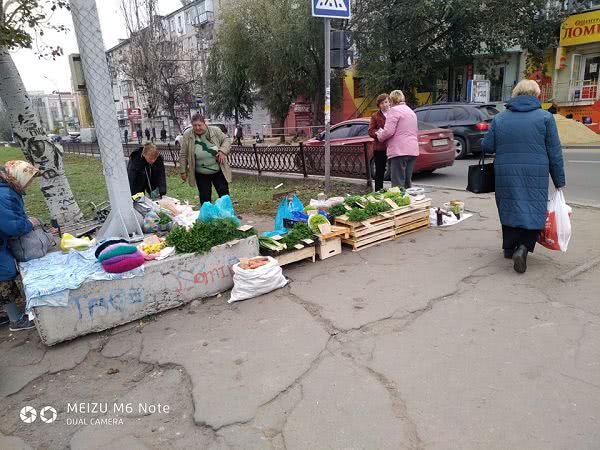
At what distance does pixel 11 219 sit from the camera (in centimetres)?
353

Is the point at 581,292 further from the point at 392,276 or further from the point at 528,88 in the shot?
the point at 528,88

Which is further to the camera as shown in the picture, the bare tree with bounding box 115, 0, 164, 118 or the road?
the bare tree with bounding box 115, 0, 164, 118

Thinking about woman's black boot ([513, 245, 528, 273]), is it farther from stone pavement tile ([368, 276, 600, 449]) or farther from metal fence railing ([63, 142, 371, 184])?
metal fence railing ([63, 142, 371, 184])

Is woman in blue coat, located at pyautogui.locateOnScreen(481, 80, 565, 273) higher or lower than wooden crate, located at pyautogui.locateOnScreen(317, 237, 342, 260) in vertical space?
higher

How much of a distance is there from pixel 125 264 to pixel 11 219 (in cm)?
98

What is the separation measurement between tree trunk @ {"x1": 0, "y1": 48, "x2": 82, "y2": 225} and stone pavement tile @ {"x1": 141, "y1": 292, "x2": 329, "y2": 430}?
14.6ft

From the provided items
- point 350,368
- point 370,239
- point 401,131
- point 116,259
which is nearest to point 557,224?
point 370,239

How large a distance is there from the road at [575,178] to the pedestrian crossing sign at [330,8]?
14.0 ft

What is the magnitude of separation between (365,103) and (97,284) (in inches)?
1116

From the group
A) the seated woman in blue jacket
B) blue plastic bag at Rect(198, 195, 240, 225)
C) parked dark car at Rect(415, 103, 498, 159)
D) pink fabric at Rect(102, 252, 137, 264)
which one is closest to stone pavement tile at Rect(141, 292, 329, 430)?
pink fabric at Rect(102, 252, 137, 264)

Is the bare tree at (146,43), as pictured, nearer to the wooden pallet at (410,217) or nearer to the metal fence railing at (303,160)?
the metal fence railing at (303,160)

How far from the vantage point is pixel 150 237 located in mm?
4422

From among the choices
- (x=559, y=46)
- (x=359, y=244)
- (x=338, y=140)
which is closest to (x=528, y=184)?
(x=359, y=244)

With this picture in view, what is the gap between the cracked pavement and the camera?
239 centimetres
